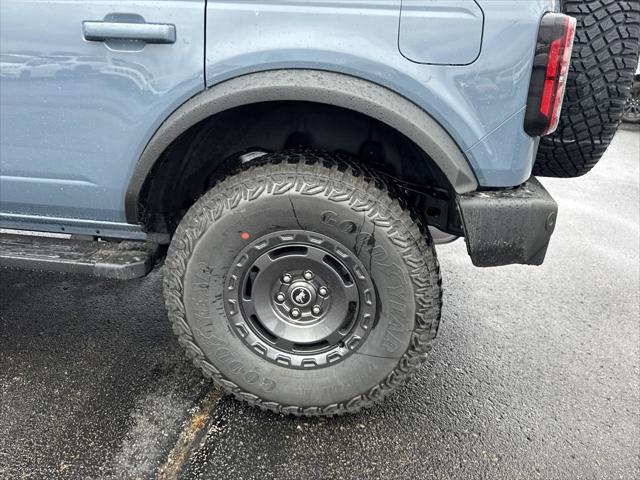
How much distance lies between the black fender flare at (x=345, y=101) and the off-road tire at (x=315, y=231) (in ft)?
0.84

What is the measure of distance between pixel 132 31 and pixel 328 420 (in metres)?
1.78

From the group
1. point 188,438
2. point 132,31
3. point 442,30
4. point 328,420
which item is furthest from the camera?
point 328,420

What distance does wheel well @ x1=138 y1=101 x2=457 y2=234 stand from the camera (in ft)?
7.30

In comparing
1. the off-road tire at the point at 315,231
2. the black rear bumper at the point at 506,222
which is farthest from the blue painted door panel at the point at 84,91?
the black rear bumper at the point at 506,222

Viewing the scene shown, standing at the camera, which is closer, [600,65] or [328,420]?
[600,65]

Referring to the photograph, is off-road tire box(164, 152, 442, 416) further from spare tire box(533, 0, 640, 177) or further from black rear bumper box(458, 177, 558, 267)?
spare tire box(533, 0, 640, 177)

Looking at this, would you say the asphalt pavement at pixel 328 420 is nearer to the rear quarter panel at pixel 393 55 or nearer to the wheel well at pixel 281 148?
the wheel well at pixel 281 148

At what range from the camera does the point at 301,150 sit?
2.20m

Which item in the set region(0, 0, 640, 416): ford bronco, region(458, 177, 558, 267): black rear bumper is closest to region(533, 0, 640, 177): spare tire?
region(0, 0, 640, 416): ford bronco

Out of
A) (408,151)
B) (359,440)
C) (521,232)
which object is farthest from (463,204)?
(359,440)

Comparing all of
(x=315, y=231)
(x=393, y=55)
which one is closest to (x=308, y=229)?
(x=315, y=231)

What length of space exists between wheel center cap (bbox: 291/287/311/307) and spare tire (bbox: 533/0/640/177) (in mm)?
1269

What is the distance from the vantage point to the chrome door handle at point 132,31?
1887 millimetres

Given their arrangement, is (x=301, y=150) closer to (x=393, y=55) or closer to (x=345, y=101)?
(x=345, y=101)
